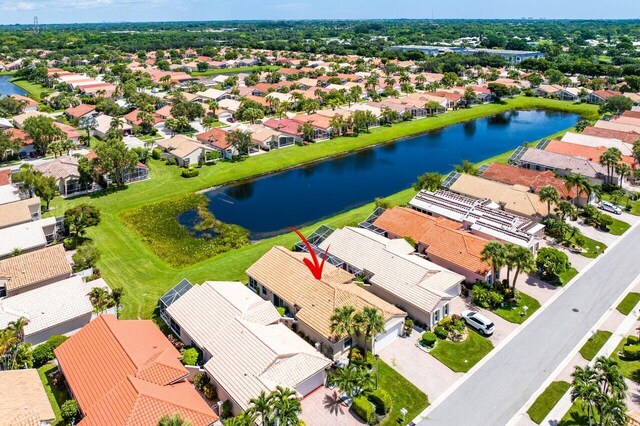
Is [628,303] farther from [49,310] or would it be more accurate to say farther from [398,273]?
[49,310]

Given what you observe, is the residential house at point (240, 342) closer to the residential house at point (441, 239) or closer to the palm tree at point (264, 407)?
the palm tree at point (264, 407)

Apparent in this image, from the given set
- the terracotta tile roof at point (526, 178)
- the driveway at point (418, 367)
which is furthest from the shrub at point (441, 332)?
the terracotta tile roof at point (526, 178)

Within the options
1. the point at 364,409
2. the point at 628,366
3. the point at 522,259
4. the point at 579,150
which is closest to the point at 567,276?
the point at 522,259

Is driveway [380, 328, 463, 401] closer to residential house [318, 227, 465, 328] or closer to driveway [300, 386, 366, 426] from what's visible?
residential house [318, 227, 465, 328]

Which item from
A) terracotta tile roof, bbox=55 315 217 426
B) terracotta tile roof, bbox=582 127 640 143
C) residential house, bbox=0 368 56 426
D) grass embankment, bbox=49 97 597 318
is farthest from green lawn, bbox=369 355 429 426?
terracotta tile roof, bbox=582 127 640 143

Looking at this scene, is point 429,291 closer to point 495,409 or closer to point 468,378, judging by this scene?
point 468,378
